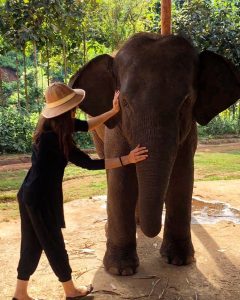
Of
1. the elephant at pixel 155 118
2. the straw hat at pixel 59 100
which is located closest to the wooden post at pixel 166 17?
the elephant at pixel 155 118

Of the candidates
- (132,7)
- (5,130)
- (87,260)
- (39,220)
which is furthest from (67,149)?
(132,7)

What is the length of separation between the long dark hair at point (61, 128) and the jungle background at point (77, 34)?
33.0 feet

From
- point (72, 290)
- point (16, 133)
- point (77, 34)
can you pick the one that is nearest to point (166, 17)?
point (72, 290)

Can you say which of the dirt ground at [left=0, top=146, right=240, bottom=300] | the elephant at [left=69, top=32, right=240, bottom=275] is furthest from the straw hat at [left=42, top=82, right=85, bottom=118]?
the dirt ground at [left=0, top=146, right=240, bottom=300]

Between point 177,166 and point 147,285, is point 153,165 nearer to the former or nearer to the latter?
point 177,166

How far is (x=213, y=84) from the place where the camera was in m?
3.91

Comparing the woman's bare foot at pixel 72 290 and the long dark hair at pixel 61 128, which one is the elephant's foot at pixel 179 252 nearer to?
the woman's bare foot at pixel 72 290

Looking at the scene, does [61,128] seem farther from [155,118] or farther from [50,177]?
[155,118]

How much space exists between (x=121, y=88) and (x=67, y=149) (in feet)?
2.10

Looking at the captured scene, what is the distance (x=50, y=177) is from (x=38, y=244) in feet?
1.77

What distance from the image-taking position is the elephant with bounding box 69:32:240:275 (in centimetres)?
329

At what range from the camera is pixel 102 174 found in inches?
396

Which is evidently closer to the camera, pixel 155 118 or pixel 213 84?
pixel 155 118

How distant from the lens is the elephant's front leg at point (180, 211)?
4203 millimetres
